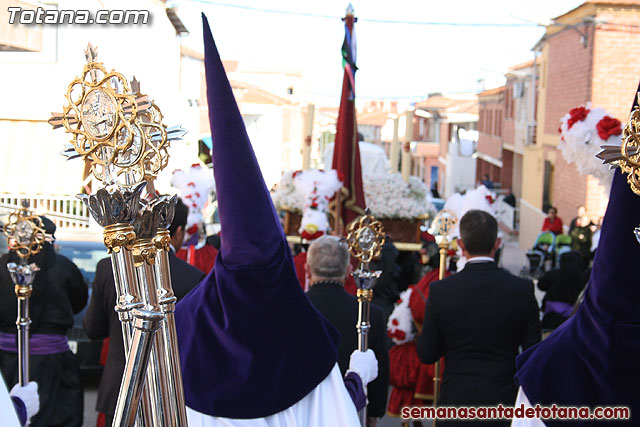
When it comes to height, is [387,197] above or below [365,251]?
below

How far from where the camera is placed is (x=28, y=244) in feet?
10.9

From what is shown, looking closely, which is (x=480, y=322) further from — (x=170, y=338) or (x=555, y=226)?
(x=555, y=226)

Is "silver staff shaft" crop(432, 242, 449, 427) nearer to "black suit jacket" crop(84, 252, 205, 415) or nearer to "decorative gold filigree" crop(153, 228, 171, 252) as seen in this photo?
"black suit jacket" crop(84, 252, 205, 415)

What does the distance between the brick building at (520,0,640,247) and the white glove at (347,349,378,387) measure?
1208 cm

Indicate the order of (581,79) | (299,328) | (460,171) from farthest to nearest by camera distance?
(460,171) < (581,79) < (299,328)

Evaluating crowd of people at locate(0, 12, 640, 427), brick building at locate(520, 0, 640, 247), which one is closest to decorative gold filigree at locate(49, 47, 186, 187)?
crowd of people at locate(0, 12, 640, 427)

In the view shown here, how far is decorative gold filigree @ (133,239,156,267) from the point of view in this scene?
51.6 inches

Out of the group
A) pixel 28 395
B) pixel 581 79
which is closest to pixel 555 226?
pixel 581 79

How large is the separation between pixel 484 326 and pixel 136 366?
2.33 meters

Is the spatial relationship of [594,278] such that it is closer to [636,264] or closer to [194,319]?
[636,264]

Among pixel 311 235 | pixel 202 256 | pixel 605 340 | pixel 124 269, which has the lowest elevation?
pixel 202 256

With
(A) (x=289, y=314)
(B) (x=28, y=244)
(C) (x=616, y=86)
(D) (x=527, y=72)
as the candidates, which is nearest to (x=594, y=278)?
(A) (x=289, y=314)

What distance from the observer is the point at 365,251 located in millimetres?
3400

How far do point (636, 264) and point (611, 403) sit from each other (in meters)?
0.53
